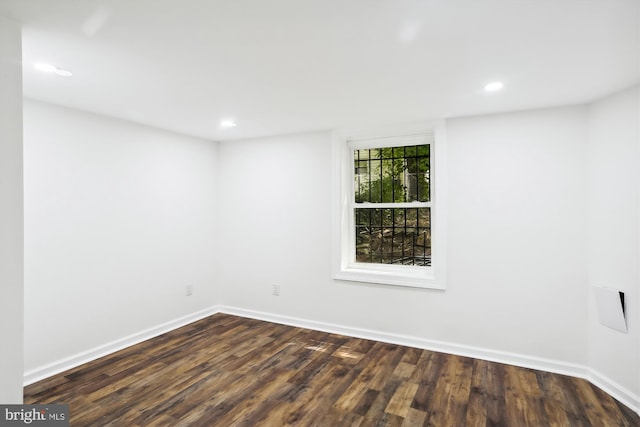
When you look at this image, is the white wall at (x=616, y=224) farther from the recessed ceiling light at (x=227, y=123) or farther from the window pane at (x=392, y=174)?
the recessed ceiling light at (x=227, y=123)

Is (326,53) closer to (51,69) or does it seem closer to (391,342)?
(51,69)

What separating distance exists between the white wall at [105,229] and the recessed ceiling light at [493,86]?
3297 millimetres

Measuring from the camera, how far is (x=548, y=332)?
3043 mm

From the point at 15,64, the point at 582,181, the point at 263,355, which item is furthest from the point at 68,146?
the point at 582,181

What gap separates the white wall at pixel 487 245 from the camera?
2992 millimetres

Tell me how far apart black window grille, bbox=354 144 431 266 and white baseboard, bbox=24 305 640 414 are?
830 mm

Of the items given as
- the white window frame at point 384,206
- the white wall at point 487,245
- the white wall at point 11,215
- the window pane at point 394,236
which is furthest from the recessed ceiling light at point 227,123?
the white wall at point 11,215

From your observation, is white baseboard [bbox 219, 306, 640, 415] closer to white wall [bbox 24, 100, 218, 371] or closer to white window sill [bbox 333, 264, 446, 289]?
white window sill [bbox 333, 264, 446, 289]

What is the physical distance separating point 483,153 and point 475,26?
1.80 meters

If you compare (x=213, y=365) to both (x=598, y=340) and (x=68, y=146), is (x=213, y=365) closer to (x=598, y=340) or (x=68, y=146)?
(x=68, y=146)

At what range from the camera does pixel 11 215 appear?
1704 mm

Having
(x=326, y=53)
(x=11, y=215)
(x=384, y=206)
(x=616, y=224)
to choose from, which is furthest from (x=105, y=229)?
(x=616, y=224)

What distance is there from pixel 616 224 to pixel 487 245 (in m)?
0.95

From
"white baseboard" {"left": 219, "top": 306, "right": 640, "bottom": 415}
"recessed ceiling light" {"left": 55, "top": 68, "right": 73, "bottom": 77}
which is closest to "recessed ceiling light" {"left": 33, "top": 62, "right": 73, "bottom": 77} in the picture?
"recessed ceiling light" {"left": 55, "top": 68, "right": 73, "bottom": 77}
